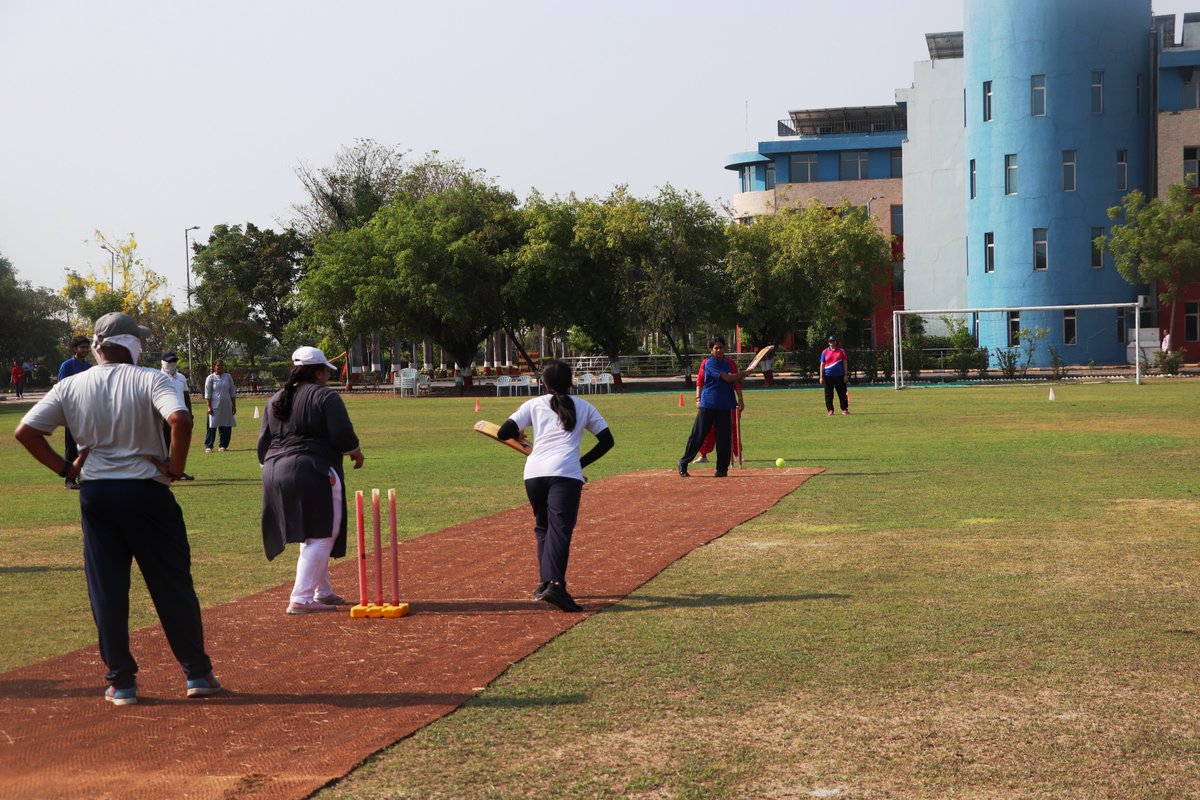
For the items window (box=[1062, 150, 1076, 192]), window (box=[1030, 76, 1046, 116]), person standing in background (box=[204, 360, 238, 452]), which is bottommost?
person standing in background (box=[204, 360, 238, 452])

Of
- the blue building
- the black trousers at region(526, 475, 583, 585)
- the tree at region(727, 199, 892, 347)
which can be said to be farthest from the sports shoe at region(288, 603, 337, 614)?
the blue building

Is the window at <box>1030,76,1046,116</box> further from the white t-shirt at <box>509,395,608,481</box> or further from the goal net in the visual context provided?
the white t-shirt at <box>509,395,608,481</box>

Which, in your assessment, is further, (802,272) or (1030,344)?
(802,272)

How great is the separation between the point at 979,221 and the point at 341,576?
5903 cm

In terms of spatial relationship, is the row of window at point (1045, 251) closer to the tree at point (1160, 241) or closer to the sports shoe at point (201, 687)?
the tree at point (1160, 241)

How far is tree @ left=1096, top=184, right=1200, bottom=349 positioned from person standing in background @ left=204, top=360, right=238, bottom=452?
45033 millimetres

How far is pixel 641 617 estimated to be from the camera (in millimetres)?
8508

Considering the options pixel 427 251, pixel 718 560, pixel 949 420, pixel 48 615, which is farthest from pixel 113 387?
pixel 427 251

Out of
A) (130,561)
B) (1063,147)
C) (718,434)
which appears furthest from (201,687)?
(1063,147)

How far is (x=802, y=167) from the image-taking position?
8988 centimetres

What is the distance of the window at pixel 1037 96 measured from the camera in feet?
203

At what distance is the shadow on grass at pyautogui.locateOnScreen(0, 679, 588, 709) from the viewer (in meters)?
6.47

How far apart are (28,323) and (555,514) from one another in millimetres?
78588

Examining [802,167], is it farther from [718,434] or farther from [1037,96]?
[718,434]
